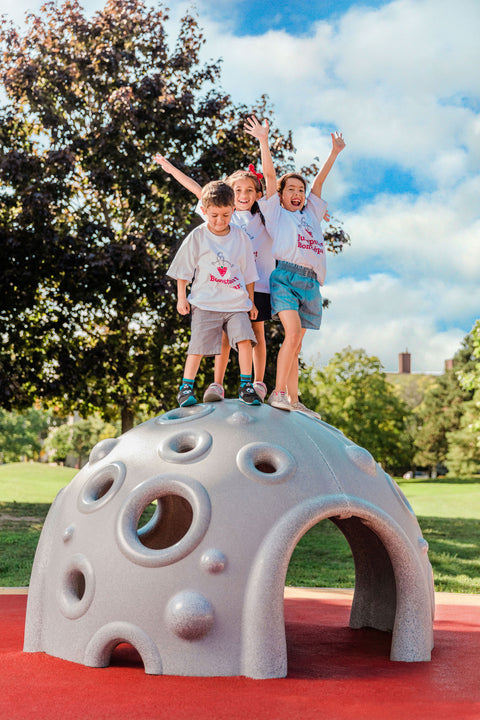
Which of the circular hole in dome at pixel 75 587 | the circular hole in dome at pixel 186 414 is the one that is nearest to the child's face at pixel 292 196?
the circular hole in dome at pixel 186 414

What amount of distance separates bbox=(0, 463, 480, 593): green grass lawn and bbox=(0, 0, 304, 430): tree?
3.14 meters

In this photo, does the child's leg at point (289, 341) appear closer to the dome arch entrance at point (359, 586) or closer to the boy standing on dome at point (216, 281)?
the boy standing on dome at point (216, 281)

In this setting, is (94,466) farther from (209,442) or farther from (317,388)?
(317,388)

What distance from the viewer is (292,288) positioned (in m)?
7.36

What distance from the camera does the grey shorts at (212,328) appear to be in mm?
6945

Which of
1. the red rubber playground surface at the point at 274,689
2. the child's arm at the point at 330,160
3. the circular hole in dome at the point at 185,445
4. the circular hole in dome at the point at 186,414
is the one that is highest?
the child's arm at the point at 330,160

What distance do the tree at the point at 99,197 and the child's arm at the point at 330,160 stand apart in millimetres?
7843

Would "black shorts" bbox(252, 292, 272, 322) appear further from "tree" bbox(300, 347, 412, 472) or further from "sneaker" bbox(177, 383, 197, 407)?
"tree" bbox(300, 347, 412, 472)

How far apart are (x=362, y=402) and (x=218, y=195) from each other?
45.9 metres

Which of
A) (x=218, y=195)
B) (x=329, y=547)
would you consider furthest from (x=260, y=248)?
(x=329, y=547)

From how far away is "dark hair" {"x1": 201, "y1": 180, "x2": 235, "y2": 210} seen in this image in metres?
6.70

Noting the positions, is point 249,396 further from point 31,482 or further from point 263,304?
point 31,482

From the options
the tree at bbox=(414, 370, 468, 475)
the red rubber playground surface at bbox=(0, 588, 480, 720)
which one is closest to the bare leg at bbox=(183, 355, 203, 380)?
the red rubber playground surface at bbox=(0, 588, 480, 720)

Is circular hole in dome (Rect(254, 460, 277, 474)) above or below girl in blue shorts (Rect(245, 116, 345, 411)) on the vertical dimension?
below
